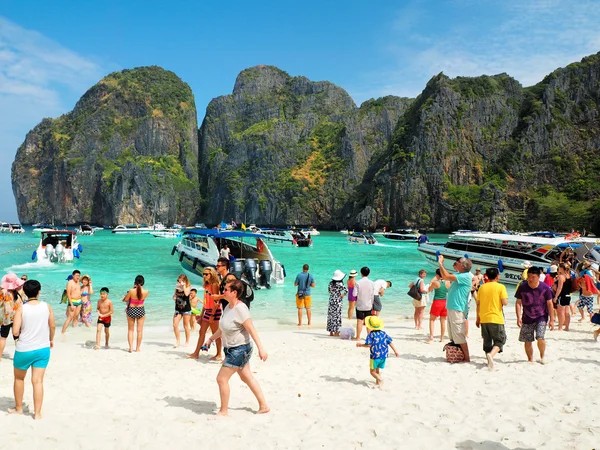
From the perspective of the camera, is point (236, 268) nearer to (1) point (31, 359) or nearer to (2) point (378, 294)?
(2) point (378, 294)

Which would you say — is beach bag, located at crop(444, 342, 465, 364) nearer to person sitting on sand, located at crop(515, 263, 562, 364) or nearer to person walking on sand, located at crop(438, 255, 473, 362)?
person walking on sand, located at crop(438, 255, 473, 362)

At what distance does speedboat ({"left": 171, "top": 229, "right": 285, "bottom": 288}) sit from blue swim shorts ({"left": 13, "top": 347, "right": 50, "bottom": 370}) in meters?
12.3

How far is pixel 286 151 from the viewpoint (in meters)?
163

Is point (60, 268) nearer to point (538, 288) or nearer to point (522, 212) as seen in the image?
point (538, 288)

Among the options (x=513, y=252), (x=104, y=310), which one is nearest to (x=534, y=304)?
(x=104, y=310)

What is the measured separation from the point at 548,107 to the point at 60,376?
134 metres

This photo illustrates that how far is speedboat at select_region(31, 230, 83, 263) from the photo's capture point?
33188mm

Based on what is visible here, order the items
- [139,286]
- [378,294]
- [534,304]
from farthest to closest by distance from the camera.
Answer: [378,294] < [139,286] < [534,304]

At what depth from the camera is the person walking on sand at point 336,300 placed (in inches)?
419

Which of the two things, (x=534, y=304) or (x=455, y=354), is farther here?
(x=455, y=354)

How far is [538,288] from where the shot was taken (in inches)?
294

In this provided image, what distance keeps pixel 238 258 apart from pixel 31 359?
60.9 ft

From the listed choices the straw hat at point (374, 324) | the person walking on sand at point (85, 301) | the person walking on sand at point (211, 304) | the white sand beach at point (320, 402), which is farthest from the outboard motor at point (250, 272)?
the straw hat at point (374, 324)

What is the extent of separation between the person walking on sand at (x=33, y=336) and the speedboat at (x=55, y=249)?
1243 inches
